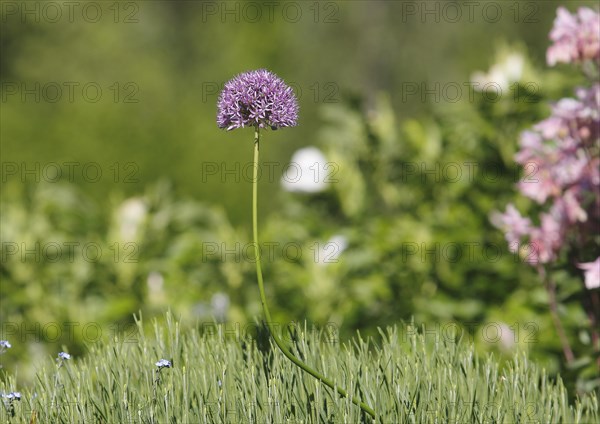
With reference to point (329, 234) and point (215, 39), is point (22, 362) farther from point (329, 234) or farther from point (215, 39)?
point (215, 39)

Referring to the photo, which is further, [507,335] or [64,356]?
[507,335]

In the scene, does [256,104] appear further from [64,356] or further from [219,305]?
[219,305]

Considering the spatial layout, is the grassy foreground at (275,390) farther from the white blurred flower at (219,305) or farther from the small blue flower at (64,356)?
the white blurred flower at (219,305)

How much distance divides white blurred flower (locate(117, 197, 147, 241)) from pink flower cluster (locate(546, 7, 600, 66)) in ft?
9.46

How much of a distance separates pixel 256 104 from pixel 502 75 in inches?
133

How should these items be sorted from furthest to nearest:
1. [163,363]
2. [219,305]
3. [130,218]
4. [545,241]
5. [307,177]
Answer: [307,177], [130,218], [219,305], [545,241], [163,363]

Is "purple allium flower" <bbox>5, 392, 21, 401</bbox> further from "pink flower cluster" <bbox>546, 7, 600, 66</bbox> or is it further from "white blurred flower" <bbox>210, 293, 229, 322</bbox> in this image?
"pink flower cluster" <bbox>546, 7, 600, 66</bbox>

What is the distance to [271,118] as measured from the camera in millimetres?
2240

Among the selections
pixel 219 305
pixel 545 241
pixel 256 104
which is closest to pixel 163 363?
pixel 256 104

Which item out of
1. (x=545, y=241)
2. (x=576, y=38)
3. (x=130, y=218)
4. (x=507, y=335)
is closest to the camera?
(x=576, y=38)

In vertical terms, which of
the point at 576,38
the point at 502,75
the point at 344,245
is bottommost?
the point at 344,245

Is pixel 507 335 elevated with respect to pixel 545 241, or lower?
lower

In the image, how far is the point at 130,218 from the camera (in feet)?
17.7

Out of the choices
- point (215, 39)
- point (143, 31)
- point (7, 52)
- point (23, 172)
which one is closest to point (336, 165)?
point (23, 172)
